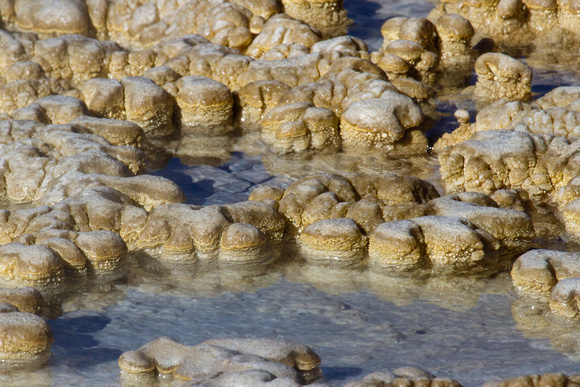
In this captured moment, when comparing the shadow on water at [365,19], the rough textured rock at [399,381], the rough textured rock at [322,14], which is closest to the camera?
the rough textured rock at [399,381]

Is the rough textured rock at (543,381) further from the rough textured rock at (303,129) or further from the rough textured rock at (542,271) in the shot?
the rough textured rock at (303,129)

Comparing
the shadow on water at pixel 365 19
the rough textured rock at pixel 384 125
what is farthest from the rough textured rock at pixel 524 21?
the rough textured rock at pixel 384 125

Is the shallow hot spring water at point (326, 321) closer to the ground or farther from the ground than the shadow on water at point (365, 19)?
closer to the ground

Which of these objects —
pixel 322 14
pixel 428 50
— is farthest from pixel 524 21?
pixel 322 14

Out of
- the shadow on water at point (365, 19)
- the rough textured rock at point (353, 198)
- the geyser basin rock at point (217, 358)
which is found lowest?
the geyser basin rock at point (217, 358)

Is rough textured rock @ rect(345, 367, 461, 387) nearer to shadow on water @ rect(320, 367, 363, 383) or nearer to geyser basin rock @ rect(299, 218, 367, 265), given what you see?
shadow on water @ rect(320, 367, 363, 383)

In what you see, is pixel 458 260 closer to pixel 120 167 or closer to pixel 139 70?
pixel 120 167

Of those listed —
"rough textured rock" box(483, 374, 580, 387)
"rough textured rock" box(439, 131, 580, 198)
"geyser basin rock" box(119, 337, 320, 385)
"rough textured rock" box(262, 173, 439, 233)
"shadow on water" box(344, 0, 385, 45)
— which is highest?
"shadow on water" box(344, 0, 385, 45)

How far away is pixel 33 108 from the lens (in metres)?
7.91

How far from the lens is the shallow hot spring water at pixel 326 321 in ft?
15.1

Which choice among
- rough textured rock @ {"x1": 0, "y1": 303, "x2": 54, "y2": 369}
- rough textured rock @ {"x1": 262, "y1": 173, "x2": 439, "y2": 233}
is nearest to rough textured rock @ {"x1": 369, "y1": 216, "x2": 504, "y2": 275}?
rough textured rock @ {"x1": 262, "y1": 173, "x2": 439, "y2": 233}

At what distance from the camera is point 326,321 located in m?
5.21

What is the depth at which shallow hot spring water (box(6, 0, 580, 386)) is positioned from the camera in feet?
15.1

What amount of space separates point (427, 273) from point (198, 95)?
402 cm
